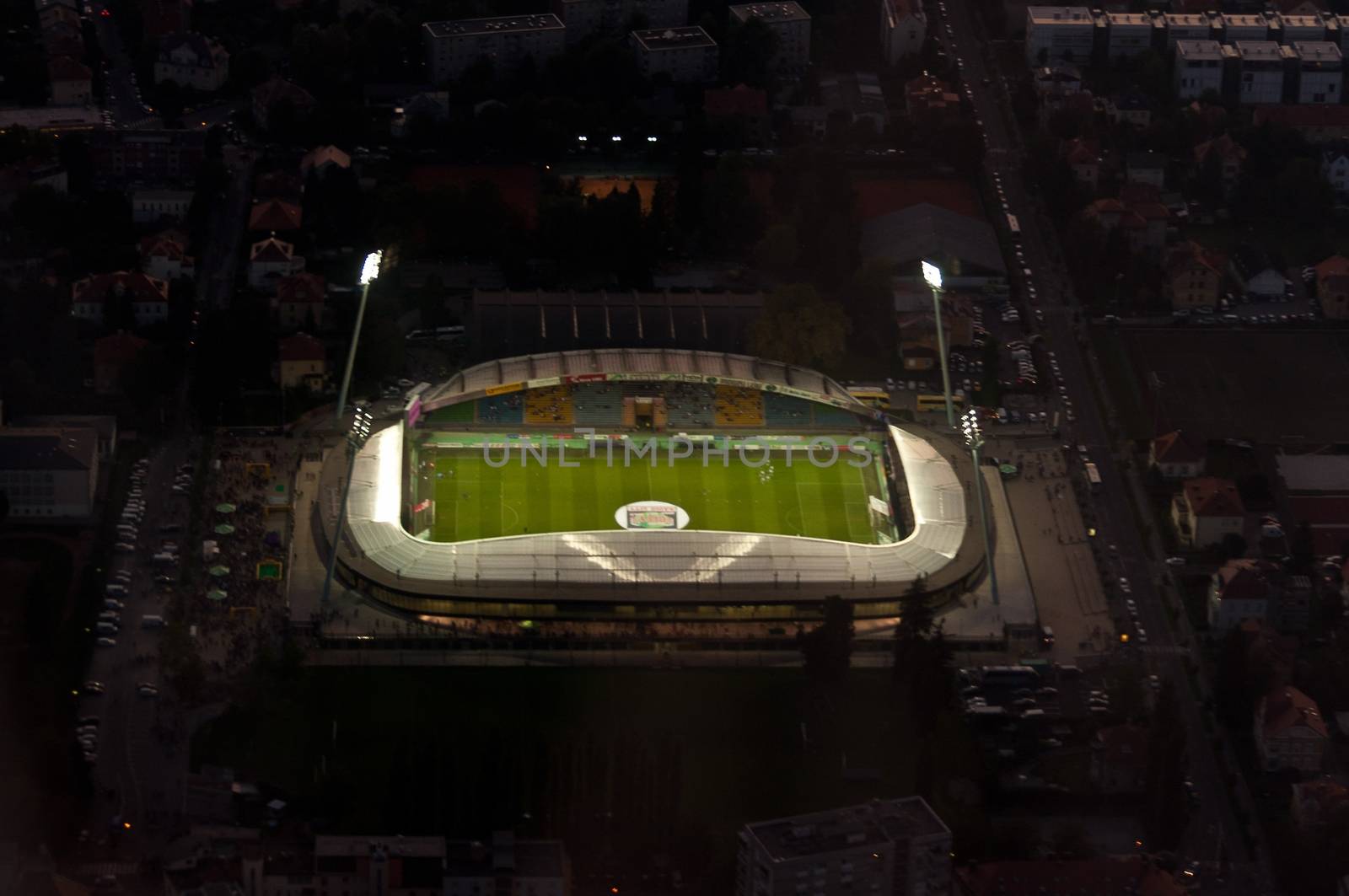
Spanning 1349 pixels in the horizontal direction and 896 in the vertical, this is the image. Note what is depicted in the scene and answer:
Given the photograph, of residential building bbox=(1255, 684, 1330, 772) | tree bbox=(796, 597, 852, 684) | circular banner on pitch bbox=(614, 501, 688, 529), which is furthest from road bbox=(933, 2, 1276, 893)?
circular banner on pitch bbox=(614, 501, 688, 529)

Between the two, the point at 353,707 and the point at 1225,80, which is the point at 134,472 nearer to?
the point at 353,707

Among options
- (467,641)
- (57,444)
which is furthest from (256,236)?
(467,641)

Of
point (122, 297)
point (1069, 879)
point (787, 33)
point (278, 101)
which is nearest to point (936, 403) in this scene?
point (122, 297)

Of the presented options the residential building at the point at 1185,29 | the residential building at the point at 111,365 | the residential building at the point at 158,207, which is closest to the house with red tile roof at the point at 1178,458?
the residential building at the point at 111,365

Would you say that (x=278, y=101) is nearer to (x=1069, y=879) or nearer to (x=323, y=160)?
(x=323, y=160)

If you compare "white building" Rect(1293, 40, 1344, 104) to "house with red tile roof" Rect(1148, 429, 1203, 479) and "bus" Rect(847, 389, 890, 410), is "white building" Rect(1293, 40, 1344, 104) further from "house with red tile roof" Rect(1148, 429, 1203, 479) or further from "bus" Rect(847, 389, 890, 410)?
"house with red tile roof" Rect(1148, 429, 1203, 479)
